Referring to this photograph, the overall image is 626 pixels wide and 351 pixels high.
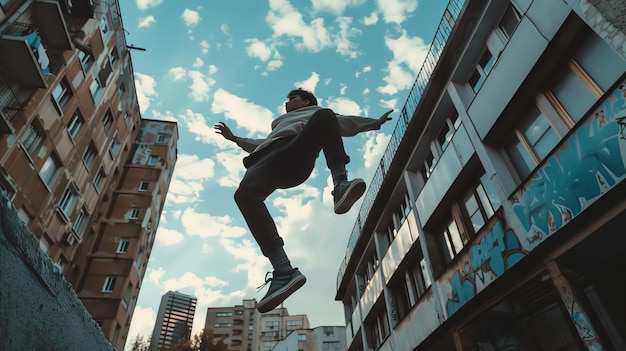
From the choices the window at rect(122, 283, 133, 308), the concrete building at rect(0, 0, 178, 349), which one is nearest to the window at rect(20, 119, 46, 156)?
the concrete building at rect(0, 0, 178, 349)

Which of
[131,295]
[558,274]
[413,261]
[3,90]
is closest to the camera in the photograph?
[558,274]

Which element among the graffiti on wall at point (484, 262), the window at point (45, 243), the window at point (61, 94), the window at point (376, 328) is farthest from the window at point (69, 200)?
the graffiti on wall at point (484, 262)

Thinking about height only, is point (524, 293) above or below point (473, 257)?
below

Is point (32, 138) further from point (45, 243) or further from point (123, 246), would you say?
point (123, 246)

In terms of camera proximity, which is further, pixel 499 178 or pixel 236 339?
pixel 236 339

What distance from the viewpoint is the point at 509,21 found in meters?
9.31

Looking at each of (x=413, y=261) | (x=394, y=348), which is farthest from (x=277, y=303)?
(x=394, y=348)

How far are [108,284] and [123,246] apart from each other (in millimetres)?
2410

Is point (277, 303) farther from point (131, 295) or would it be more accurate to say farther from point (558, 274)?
point (131, 295)

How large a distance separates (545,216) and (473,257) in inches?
106

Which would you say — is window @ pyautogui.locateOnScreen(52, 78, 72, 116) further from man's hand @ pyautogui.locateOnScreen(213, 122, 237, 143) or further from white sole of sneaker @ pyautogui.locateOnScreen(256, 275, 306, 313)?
white sole of sneaker @ pyautogui.locateOnScreen(256, 275, 306, 313)

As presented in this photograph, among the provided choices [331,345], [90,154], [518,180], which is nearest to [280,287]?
[518,180]

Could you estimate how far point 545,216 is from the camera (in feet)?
23.2

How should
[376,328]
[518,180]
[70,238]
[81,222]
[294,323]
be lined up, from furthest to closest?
[294,323] < [376,328] < [81,222] < [70,238] < [518,180]
